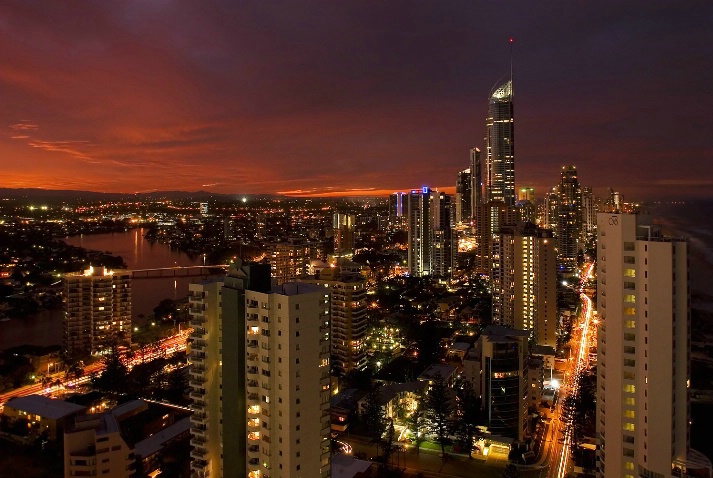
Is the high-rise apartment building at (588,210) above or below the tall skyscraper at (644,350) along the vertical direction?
above

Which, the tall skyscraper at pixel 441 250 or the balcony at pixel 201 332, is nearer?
Result: the balcony at pixel 201 332

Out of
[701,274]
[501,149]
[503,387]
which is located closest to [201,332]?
[503,387]

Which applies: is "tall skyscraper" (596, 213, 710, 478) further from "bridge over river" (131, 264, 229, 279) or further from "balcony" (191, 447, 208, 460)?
"bridge over river" (131, 264, 229, 279)

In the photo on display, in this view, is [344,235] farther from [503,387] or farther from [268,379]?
[268,379]

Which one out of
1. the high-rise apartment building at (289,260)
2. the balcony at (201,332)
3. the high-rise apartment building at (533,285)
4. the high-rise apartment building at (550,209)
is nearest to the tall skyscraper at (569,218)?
the high-rise apartment building at (550,209)

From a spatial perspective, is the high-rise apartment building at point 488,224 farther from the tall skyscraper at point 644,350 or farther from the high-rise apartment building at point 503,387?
the tall skyscraper at point 644,350

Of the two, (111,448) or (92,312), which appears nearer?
(111,448)
